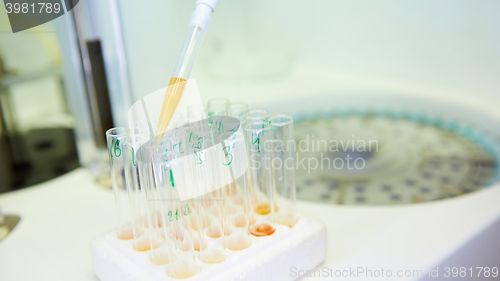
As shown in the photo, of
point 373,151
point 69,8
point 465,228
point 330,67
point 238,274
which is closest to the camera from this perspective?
point 238,274

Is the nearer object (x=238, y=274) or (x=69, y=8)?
(x=238, y=274)

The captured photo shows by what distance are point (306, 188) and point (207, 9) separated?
388 millimetres

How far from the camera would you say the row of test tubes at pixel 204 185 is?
1.37 ft

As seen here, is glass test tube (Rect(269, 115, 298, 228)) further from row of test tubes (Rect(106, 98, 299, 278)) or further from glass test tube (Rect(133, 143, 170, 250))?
glass test tube (Rect(133, 143, 170, 250))

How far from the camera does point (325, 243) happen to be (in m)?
0.47

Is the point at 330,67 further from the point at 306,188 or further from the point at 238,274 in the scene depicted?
the point at 238,274

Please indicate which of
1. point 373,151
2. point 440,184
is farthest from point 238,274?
point 373,151

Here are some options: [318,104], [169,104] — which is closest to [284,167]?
[169,104]

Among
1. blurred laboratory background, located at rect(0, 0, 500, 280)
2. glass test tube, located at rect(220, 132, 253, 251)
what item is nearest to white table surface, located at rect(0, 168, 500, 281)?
blurred laboratory background, located at rect(0, 0, 500, 280)

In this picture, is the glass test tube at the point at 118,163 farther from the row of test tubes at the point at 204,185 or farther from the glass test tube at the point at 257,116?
the glass test tube at the point at 257,116

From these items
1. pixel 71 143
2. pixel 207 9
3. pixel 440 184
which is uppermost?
pixel 207 9

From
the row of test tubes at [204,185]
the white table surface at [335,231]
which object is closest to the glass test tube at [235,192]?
the row of test tubes at [204,185]

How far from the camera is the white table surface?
1.58ft

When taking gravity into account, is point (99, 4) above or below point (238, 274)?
above
